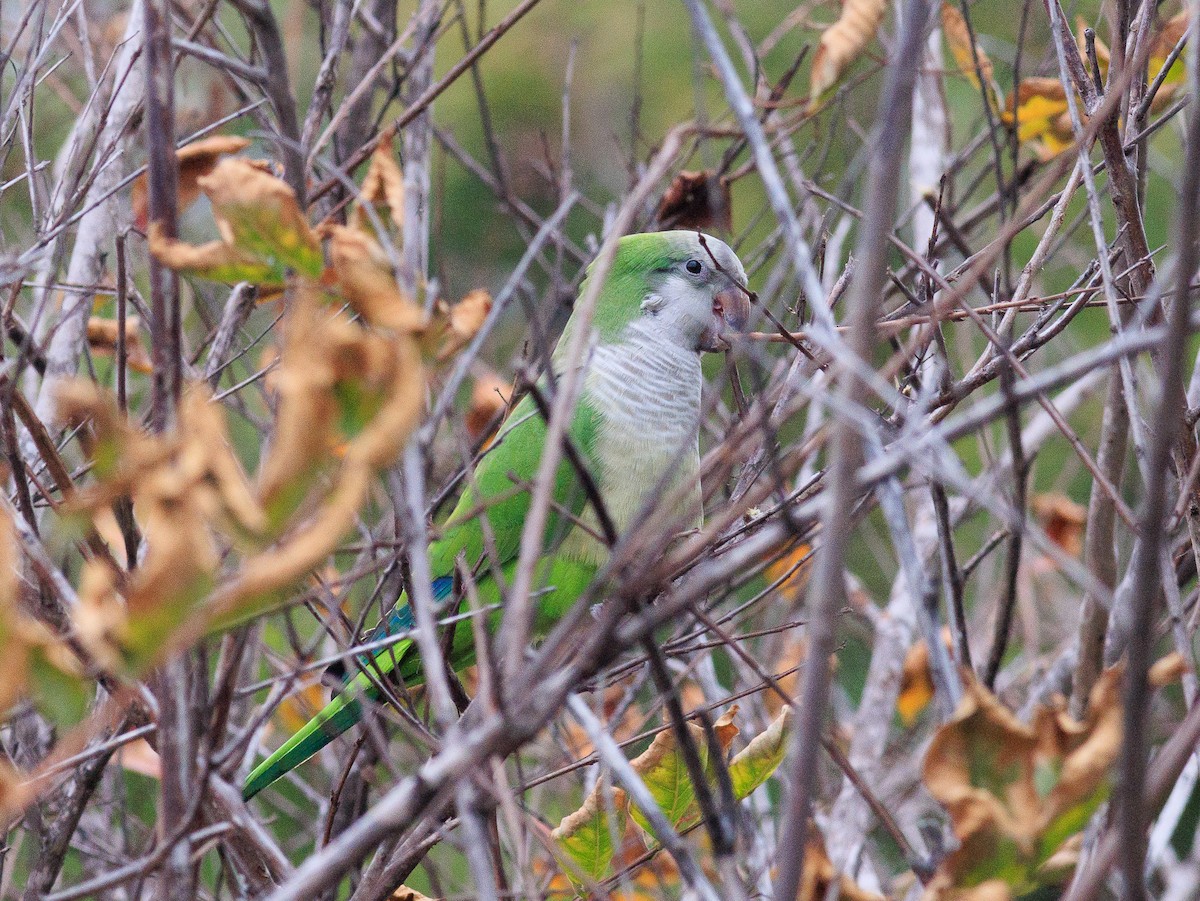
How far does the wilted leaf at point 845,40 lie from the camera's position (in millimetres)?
1985

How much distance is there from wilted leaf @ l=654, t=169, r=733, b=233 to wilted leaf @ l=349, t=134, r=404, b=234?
146 centimetres

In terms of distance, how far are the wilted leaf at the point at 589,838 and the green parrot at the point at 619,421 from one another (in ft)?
3.47

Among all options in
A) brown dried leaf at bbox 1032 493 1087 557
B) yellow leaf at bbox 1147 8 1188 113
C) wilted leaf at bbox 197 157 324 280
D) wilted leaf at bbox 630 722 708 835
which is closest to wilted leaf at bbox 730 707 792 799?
wilted leaf at bbox 630 722 708 835

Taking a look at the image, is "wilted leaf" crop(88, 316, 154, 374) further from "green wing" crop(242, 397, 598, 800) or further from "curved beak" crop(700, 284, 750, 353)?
"curved beak" crop(700, 284, 750, 353)

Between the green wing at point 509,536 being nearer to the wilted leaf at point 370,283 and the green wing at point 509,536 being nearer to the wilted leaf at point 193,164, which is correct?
the wilted leaf at point 193,164

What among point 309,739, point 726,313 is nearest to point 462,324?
point 309,739

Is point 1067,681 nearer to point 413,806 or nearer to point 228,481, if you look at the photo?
point 413,806

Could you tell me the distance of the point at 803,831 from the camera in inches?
35.4

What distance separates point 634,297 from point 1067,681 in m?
1.42

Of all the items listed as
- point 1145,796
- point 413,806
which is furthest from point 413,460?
point 1145,796

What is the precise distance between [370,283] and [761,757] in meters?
0.89

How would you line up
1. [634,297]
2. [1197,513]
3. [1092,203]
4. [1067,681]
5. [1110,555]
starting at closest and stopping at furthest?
[1092,203], [1197,513], [1110,555], [1067,681], [634,297]

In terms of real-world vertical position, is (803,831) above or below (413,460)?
below

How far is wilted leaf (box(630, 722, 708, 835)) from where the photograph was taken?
1.47 metres
